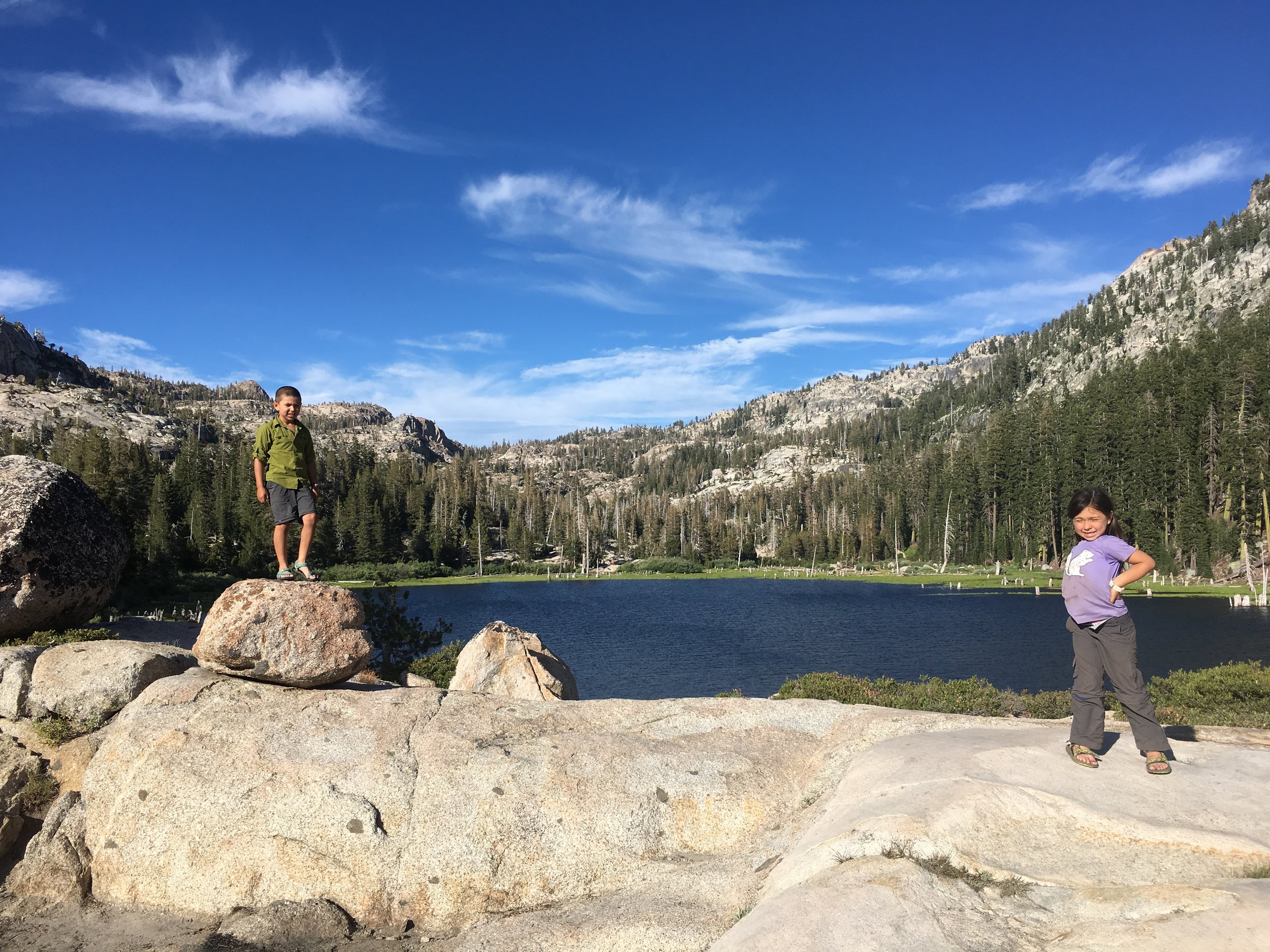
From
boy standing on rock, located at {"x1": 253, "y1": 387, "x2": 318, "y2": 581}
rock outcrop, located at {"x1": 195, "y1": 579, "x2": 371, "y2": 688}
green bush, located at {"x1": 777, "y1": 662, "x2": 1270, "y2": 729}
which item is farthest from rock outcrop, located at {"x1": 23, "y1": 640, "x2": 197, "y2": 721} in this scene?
green bush, located at {"x1": 777, "y1": 662, "x2": 1270, "y2": 729}

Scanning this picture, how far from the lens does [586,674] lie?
39281mm

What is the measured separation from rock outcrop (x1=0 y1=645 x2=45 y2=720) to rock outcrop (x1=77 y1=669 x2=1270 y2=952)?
7.15 ft

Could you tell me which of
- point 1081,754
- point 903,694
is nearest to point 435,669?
point 903,694

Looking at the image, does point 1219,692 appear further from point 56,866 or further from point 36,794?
point 36,794

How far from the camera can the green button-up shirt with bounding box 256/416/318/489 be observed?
473 inches

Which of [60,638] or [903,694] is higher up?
[60,638]

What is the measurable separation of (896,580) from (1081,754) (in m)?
114

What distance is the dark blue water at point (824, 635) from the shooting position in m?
38.5

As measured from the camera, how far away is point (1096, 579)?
7711 mm

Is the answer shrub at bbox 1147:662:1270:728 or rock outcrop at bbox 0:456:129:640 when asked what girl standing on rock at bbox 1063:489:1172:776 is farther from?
rock outcrop at bbox 0:456:129:640

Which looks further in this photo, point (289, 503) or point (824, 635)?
point (824, 635)

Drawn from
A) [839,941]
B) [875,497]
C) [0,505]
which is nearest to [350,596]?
[0,505]

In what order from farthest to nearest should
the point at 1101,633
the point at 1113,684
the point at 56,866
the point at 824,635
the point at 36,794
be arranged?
1. the point at 824,635
2. the point at 36,794
3. the point at 56,866
4. the point at 1101,633
5. the point at 1113,684

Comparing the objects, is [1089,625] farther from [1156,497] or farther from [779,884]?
[1156,497]
